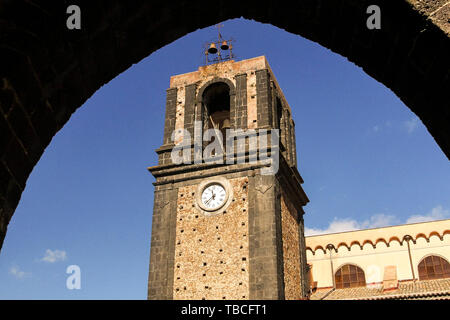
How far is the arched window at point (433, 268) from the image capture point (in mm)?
19469

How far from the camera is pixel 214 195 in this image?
15.4 m

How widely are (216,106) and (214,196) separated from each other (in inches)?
203

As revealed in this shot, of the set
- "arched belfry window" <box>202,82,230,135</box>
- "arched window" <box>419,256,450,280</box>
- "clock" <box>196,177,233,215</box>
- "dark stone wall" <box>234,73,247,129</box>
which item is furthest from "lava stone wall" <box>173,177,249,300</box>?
"arched window" <box>419,256,450,280</box>

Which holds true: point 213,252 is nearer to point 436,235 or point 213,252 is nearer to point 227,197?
point 227,197

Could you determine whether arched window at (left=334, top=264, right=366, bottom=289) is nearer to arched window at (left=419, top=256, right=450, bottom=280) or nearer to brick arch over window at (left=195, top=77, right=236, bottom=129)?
arched window at (left=419, top=256, right=450, bottom=280)

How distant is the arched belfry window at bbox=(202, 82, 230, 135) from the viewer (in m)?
17.6

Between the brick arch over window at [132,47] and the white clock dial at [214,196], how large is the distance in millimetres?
12082

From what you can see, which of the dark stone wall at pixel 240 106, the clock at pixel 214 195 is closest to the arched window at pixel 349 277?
the clock at pixel 214 195

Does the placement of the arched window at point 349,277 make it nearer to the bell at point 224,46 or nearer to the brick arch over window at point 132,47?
the bell at point 224,46
